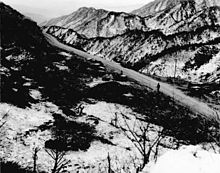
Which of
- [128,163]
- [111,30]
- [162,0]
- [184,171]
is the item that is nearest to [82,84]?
[128,163]

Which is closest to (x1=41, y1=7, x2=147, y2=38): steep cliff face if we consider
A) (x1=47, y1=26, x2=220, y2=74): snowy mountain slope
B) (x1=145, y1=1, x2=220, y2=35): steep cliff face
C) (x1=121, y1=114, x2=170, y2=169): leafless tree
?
(x1=145, y1=1, x2=220, y2=35): steep cliff face

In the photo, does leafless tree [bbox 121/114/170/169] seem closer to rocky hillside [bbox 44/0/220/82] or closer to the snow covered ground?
the snow covered ground

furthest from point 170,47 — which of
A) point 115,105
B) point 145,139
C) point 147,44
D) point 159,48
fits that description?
point 145,139

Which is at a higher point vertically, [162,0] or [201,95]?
[162,0]

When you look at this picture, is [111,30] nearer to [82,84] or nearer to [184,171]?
[82,84]

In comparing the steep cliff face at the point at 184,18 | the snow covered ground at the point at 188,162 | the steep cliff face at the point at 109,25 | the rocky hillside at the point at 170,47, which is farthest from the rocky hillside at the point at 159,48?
the snow covered ground at the point at 188,162

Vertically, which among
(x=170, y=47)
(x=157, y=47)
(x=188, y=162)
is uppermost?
(x=170, y=47)

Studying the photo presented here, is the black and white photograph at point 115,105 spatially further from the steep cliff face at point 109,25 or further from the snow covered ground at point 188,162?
the steep cliff face at point 109,25

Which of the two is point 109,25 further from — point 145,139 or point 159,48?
point 145,139
